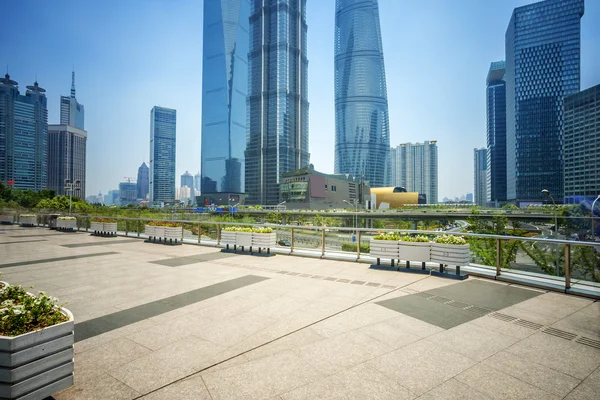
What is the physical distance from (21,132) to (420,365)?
47.5m

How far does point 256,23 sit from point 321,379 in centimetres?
22942

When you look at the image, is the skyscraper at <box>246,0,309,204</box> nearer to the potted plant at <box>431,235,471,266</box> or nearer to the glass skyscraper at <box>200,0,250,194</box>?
the glass skyscraper at <box>200,0,250,194</box>

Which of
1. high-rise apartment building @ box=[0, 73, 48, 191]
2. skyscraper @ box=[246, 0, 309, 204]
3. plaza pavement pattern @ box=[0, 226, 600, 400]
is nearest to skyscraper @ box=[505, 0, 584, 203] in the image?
skyscraper @ box=[246, 0, 309, 204]

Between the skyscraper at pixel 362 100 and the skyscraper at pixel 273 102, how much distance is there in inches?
1029

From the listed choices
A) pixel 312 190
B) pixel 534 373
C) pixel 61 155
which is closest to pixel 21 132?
pixel 61 155

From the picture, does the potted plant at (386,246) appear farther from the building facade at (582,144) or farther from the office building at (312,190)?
the building facade at (582,144)

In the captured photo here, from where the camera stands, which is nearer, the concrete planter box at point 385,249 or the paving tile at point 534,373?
the paving tile at point 534,373

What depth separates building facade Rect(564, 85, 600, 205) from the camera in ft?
324

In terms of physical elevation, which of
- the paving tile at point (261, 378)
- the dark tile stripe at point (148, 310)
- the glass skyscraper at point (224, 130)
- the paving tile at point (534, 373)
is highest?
the glass skyscraper at point (224, 130)

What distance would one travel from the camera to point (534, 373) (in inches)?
139

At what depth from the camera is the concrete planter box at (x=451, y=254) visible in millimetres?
8375

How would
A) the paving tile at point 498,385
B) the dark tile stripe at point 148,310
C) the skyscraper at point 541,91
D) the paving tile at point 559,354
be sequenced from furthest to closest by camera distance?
the skyscraper at point 541,91, the dark tile stripe at point 148,310, the paving tile at point 559,354, the paving tile at point 498,385

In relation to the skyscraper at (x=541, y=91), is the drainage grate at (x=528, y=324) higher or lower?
lower

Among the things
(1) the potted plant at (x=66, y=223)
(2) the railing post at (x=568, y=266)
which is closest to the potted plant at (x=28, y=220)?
(1) the potted plant at (x=66, y=223)
